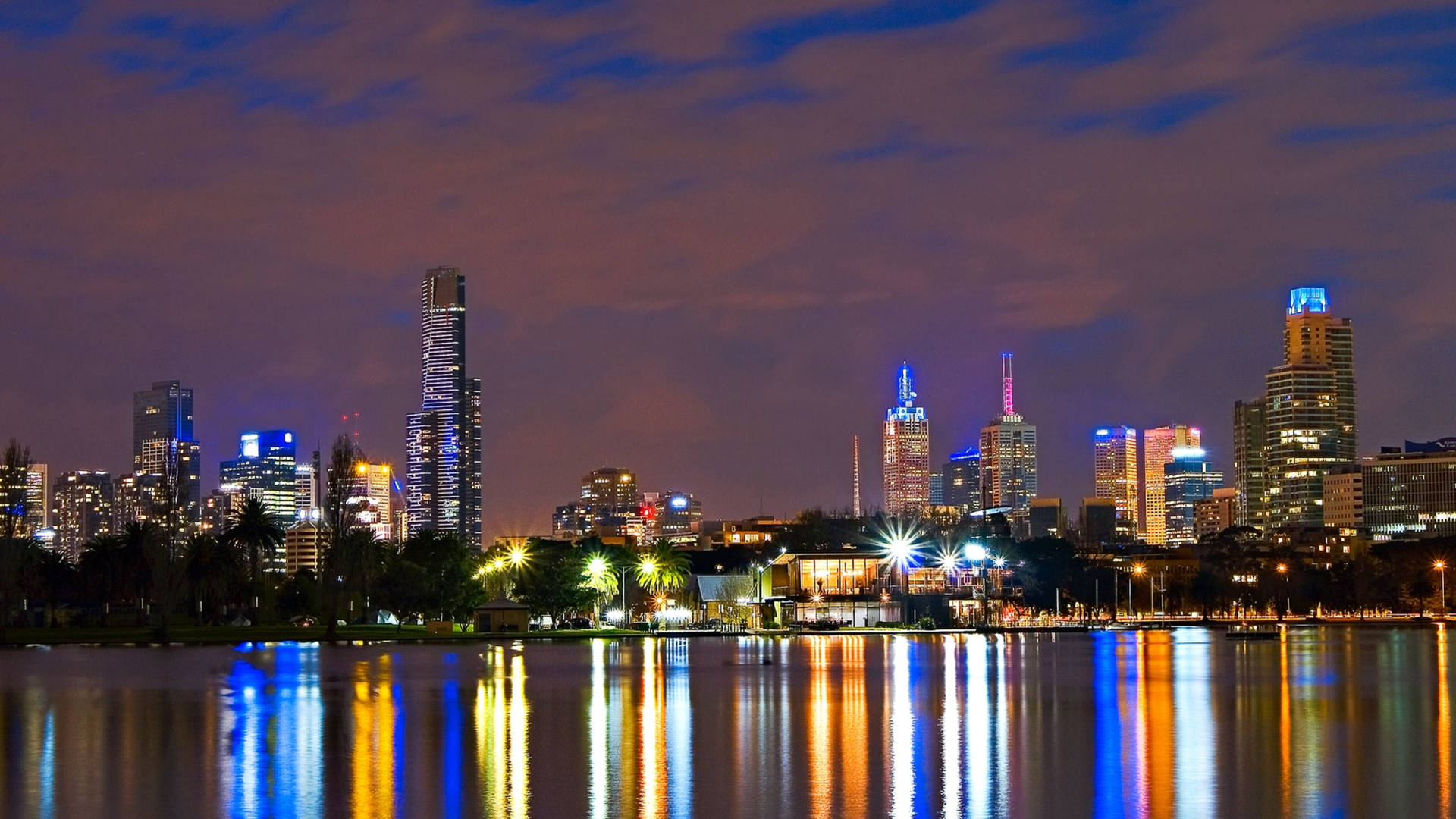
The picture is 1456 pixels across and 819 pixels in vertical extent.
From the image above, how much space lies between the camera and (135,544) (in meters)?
140

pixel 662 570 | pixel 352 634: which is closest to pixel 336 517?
pixel 352 634

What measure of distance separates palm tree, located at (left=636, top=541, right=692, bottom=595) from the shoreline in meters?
14.1

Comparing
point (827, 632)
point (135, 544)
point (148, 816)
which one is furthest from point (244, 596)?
point (148, 816)

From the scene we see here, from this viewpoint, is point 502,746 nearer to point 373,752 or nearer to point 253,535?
point 373,752

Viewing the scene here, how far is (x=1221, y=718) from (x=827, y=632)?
97726 mm

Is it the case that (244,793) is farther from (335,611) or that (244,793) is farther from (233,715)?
(335,611)

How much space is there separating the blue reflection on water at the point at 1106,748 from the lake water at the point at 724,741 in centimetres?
13

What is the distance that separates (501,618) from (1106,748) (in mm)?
100068

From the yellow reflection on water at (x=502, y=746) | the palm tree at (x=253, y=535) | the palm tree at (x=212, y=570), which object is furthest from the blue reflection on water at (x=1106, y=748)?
the palm tree at (x=253, y=535)

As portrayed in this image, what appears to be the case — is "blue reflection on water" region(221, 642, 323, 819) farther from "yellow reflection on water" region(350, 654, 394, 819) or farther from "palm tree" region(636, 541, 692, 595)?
"palm tree" region(636, 541, 692, 595)

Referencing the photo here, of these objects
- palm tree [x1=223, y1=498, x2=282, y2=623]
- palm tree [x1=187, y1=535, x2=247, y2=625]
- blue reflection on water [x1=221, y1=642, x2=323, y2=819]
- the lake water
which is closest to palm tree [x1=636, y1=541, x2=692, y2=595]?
palm tree [x1=223, y1=498, x2=282, y2=623]

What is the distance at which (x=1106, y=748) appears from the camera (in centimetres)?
3753

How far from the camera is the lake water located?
2908cm

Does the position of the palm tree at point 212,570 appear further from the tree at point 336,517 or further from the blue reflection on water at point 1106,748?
the blue reflection on water at point 1106,748
